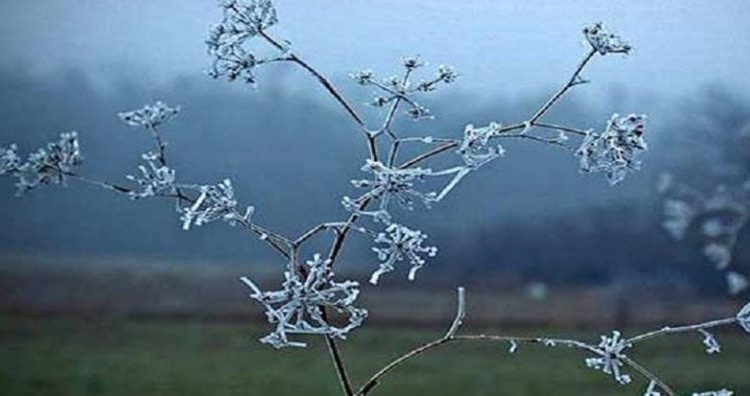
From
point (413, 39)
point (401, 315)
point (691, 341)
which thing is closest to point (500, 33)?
point (413, 39)

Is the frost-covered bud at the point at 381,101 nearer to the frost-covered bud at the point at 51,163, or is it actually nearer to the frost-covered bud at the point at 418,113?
the frost-covered bud at the point at 418,113

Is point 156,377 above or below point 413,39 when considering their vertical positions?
below

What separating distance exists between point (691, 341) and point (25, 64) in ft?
4.12

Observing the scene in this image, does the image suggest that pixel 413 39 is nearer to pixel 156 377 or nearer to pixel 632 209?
pixel 632 209

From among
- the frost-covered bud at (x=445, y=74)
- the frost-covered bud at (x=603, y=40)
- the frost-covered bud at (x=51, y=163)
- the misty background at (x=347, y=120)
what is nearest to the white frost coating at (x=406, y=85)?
the frost-covered bud at (x=445, y=74)

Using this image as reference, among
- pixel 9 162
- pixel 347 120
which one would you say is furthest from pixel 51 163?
pixel 347 120

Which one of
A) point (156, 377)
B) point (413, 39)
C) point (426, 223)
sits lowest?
point (156, 377)

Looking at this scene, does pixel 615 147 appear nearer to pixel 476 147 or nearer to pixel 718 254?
pixel 476 147

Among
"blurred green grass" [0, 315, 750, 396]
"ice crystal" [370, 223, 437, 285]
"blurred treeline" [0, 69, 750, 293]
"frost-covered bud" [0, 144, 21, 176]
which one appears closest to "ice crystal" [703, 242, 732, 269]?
"blurred treeline" [0, 69, 750, 293]

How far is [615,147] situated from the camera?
930 millimetres

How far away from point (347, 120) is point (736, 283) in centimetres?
77

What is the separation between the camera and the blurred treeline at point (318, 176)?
198 centimetres

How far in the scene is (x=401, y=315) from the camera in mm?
2064

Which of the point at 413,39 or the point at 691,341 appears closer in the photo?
the point at 413,39
